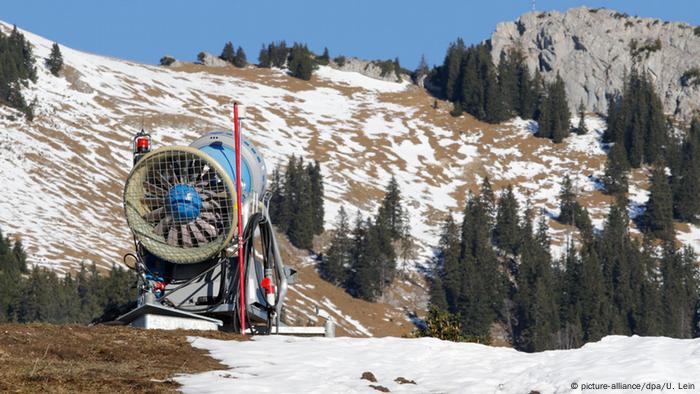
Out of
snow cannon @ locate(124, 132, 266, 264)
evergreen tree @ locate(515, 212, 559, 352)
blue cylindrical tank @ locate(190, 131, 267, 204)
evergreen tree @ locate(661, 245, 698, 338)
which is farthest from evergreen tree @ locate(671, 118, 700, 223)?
snow cannon @ locate(124, 132, 266, 264)

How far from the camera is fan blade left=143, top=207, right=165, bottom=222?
34.4 meters

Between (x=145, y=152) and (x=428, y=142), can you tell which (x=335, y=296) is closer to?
(x=428, y=142)

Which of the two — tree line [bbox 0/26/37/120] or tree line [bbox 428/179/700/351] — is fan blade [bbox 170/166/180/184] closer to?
tree line [bbox 428/179/700/351]

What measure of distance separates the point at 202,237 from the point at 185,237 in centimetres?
46

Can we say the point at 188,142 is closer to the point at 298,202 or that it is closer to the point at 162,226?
the point at 298,202

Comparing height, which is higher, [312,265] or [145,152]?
[312,265]

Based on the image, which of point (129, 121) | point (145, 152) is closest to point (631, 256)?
point (129, 121)

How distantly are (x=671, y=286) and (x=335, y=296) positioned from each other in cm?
4435

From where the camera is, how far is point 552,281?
150m

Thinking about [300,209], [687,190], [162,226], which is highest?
[687,190]

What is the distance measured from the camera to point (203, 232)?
33.9 m

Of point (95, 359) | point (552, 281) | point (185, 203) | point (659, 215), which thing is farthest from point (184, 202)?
point (659, 215)

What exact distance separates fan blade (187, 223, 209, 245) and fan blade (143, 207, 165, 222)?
106 cm

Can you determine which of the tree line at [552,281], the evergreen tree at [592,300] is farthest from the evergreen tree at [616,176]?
the evergreen tree at [592,300]
